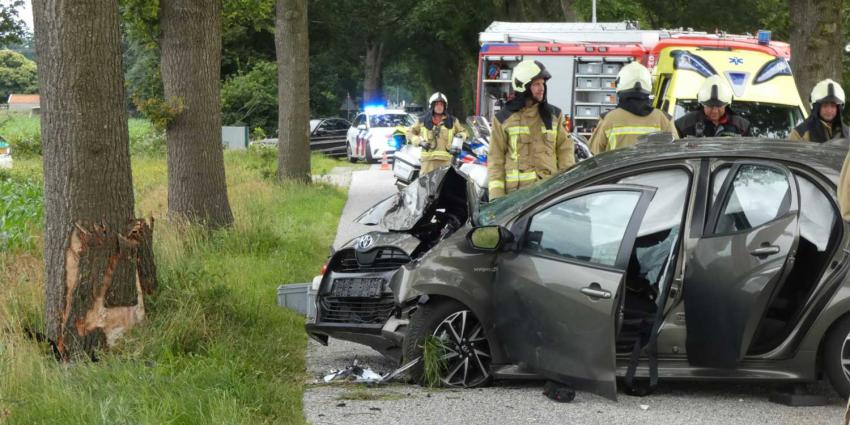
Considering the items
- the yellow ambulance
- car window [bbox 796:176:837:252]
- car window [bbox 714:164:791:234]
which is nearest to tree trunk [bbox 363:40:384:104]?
the yellow ambulance

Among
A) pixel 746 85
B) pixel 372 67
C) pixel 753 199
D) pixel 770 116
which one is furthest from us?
pixel 372 67

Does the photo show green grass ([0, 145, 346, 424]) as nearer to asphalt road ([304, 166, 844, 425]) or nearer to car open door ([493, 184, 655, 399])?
asphalt road ([304, 166, 844, 425])

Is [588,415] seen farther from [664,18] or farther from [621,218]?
[664,18]

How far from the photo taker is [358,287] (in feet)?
24.1

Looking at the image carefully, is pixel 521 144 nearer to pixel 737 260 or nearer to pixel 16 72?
pixel 737 260

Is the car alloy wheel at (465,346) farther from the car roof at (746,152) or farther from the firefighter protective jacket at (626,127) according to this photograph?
the firefighter protective jacket at (626,127)

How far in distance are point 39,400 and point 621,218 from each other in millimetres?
3176

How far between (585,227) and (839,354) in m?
1.51

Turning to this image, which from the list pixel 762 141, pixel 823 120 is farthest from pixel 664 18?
pixel 762 141

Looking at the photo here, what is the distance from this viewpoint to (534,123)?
930 cm

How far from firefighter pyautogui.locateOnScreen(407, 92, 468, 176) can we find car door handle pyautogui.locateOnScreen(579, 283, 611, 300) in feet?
26.5

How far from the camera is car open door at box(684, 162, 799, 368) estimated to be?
6.02m

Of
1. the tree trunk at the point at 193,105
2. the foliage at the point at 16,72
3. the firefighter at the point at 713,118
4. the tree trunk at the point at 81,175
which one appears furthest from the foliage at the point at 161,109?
the foliage at the point at 16,72

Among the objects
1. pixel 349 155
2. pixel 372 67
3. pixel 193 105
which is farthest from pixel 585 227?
pixel 372 67
